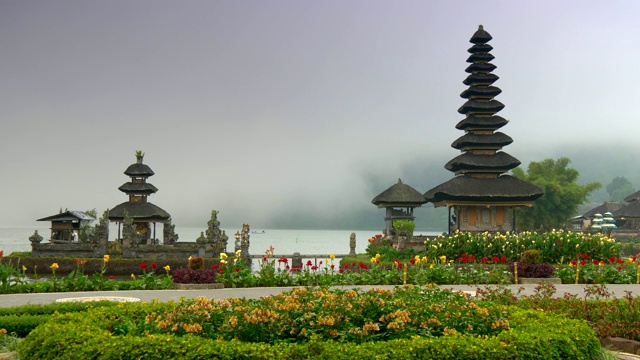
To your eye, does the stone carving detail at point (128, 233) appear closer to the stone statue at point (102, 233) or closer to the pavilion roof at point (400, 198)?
the stone statue at point (102, 233)

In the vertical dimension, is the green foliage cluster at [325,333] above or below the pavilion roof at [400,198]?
below

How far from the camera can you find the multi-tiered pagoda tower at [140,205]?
54.9 meters

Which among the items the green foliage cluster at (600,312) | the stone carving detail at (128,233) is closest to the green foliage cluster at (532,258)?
the green foliage cluster at (600,312)

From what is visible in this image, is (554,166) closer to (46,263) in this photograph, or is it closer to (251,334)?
(46,263)

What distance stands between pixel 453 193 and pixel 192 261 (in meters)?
31.2

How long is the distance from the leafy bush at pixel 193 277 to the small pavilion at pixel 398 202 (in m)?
30.7

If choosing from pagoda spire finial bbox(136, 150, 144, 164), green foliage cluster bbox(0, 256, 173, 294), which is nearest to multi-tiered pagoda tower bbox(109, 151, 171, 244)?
pagoda spire finial bbox(136, 150, 144, 164)

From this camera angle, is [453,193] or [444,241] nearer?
[444,241]

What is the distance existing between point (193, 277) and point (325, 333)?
11.2 metres

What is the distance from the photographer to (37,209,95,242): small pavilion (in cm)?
5259

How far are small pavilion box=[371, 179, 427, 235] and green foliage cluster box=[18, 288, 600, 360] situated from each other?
3811cm

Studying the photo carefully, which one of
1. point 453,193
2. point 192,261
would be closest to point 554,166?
point 453,193

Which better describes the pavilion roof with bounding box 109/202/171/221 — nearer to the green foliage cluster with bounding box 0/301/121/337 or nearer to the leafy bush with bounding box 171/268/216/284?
the leafy bush with bounding box 171/268/216/284

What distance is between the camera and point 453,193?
47312mm
